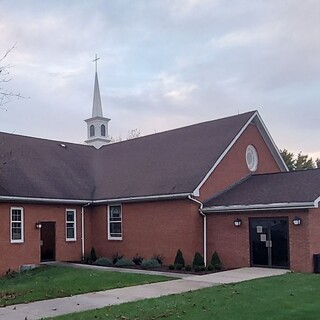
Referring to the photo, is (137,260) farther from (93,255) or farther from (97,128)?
(97,128)

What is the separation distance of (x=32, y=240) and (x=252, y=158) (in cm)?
1124

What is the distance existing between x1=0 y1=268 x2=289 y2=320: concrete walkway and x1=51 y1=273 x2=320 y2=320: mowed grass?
0.72 meters

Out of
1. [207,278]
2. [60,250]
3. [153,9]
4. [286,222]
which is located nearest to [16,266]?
[60,250]

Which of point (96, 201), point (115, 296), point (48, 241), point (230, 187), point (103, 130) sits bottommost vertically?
point (115, 296)

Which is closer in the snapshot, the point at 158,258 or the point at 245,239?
the point at 245,239

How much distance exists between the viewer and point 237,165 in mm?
23688

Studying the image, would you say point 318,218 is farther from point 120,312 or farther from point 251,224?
point 120,312

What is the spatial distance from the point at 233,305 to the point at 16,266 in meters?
13.6

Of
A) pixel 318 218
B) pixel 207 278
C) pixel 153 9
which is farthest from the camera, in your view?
pixel 318 218

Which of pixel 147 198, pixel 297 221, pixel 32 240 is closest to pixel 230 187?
pixel 147 198

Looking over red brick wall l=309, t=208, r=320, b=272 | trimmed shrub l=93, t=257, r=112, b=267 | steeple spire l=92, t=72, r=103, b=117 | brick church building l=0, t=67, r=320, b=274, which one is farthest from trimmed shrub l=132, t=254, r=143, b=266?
steeple spire l=92, t=72, r=103, b=117

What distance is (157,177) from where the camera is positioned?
78.0ft

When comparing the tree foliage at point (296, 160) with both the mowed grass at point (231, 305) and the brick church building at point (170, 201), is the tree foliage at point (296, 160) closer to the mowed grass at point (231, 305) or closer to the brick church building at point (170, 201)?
the brick church building at point (170, 201)

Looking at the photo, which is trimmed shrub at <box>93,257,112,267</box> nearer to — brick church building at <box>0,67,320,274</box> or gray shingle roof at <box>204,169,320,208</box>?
brick church building at <box>0,67,320,274</box>
